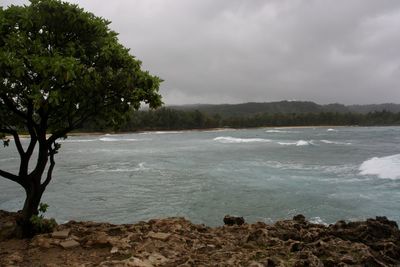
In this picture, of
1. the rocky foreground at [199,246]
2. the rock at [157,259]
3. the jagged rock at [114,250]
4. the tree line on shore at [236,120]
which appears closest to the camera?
the rock at [157,259]

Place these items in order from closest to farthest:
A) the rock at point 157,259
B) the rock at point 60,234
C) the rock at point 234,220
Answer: the rock at point 157,259
the rock at point 60,234
the rock at point 234,220

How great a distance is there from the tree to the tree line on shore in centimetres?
11834

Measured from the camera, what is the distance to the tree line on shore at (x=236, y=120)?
138 meters

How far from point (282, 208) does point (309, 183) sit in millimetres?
7353

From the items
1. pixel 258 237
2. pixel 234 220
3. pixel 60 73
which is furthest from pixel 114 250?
pixel 234 220

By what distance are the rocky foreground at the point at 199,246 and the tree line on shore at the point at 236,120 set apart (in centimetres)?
11834

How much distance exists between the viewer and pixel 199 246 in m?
8.64

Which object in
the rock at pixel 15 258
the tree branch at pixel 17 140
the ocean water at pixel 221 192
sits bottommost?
the ocean water at pixel 221 192

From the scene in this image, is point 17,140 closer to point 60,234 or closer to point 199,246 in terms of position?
point 60,234

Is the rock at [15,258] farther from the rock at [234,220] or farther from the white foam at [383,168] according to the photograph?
the white foam at [383,168]

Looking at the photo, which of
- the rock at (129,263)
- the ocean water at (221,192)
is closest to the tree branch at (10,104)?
the rock at (129,263)

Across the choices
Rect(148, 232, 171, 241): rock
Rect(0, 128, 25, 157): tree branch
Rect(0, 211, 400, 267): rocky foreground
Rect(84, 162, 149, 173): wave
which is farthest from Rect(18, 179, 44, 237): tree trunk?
Rect(84, 162, 149, 173): wave

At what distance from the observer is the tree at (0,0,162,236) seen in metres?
7.54

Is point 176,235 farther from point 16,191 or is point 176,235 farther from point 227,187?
point 16,191
